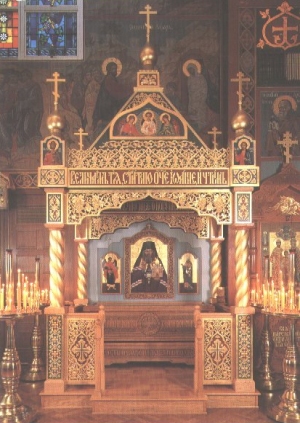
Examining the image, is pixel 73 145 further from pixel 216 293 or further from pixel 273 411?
pixel 273 411

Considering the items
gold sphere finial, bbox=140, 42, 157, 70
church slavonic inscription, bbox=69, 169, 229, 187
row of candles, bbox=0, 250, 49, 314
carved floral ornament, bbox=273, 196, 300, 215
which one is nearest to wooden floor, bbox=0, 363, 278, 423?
row of candles, bbox=0, 250, 49, 314

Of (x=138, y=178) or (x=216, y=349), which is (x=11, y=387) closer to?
(x=216, y=349)

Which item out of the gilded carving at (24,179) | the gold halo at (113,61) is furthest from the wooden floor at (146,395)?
the gold halo at (113,61)

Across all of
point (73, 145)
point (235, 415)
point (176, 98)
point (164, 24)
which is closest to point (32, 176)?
point (73, 145)

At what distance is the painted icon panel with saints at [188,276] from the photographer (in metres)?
8.80

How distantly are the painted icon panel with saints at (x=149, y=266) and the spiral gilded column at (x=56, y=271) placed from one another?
2.42m

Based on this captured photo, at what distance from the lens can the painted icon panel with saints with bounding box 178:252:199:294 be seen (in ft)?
28.9

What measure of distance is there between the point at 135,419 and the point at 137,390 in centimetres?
58

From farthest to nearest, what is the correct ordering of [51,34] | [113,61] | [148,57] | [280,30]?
[51,34] < [113,61] < [280,30] < [148,57]

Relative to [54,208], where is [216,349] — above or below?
below

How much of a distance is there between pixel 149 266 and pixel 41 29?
184 inches

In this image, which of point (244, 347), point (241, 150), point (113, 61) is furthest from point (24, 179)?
point (244, 347)

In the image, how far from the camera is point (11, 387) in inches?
234

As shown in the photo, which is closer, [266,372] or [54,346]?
[54,346]
